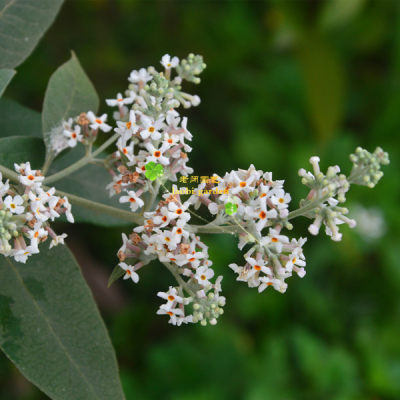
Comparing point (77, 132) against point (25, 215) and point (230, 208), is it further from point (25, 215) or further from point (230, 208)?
point (230, 208)

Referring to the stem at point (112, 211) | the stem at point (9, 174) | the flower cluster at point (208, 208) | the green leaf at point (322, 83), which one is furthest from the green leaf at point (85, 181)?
the green leaf at point (322, 83)

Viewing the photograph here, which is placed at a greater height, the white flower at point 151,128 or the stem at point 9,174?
the white flower at point 151,128

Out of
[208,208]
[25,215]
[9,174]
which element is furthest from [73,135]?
[208,208]

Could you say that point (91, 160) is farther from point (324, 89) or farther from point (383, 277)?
point (383, 277)

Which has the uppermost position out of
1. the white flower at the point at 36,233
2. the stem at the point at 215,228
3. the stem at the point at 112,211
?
the stem at the point at 215,228

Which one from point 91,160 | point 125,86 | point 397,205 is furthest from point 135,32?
point 91,160

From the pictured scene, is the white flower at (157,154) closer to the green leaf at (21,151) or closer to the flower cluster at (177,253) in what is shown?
the flower cluster at (177,253)
